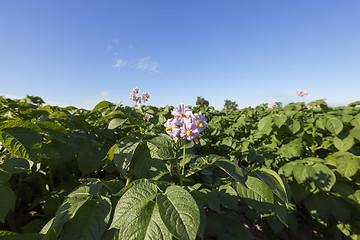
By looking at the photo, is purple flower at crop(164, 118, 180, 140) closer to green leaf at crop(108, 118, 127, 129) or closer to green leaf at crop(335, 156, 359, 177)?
green leaf at crop(108, 118, 127, 129)

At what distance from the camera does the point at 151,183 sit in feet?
2.67

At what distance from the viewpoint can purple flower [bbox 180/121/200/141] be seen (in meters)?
1.20

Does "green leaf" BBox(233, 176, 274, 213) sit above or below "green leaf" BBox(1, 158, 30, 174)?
below

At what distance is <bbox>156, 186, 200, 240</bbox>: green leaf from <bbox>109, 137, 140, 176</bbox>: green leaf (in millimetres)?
456

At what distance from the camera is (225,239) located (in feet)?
4.47

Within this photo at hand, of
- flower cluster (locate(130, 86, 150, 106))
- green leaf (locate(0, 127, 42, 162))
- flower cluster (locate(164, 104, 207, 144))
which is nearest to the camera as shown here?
green leaf (locate(0, 127, 42, 162))

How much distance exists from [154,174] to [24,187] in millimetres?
1415

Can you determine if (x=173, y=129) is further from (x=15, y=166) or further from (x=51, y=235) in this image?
(x=15, y=166)

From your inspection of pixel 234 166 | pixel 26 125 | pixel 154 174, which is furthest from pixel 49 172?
pixel 234 166

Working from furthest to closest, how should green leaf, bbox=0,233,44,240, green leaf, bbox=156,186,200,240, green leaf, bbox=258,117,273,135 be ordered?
green leaf, bbox=258,117,273,135, green leaf, bbox=0,233,44,240, green leaf, bbox=156,186,200,240

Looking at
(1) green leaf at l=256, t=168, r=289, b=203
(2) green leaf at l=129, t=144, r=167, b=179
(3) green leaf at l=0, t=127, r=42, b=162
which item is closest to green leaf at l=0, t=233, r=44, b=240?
(3) green leaf at l=0, t=127, r=42, b=162

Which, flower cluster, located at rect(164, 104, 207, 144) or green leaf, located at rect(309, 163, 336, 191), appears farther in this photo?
green leaf, located at rect(309, 163, 336, 191)

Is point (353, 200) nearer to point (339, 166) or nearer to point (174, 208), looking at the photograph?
point (339, 166)

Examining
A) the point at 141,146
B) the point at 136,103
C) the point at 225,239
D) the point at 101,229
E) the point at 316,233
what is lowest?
the point at 316,233
